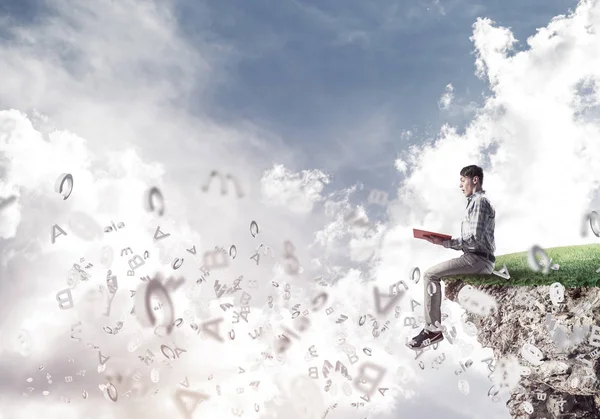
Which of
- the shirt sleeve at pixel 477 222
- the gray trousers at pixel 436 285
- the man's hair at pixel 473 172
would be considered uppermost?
the man's hair at pixel 473 172

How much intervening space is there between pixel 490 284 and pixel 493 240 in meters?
3.67

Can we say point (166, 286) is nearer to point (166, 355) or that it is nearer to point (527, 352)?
point (166, 355)

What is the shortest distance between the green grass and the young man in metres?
2.74

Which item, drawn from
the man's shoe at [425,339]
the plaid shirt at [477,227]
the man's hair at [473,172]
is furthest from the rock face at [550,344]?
the man's hair at [473,172]

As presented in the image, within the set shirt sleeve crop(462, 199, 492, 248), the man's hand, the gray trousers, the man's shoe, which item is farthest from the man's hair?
the man's shoe

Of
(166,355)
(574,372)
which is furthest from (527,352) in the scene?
(166,355)

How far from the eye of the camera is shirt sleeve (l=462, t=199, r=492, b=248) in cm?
977

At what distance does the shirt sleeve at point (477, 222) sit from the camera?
385 inches

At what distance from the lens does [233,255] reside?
1125cm

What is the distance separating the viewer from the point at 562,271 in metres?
12.6

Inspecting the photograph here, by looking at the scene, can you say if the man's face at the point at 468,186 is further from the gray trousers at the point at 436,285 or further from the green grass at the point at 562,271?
the green grass at the point at 562,271

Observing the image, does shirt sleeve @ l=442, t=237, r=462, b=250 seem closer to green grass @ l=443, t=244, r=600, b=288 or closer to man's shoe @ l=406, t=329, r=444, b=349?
man's shoe @ l=406, t=329, r=444, b=349

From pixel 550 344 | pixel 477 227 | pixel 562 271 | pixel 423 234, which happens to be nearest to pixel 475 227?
pixel 477 227

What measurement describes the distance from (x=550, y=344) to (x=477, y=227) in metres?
5.31
